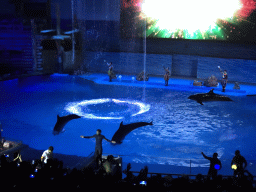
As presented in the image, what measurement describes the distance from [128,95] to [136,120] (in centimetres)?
569

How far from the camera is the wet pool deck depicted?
22.0 m

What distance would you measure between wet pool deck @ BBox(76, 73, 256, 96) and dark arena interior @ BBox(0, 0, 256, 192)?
0.15m

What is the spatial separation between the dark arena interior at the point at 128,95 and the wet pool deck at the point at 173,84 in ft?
0.50

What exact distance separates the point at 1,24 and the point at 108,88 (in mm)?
13206

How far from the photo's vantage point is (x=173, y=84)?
24.0 m

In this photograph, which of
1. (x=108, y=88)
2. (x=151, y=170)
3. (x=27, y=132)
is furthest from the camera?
(x=108, y=88)

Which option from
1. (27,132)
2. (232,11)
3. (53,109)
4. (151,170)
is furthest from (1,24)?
(151,170)

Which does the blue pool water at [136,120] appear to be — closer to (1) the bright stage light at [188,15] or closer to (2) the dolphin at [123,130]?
(2) the dolphin at [123,130]

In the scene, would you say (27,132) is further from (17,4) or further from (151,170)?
(17,4)

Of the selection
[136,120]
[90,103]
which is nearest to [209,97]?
[136,120]

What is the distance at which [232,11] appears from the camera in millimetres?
24828

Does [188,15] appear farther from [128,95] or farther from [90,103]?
[90,103]

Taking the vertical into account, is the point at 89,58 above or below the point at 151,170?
above

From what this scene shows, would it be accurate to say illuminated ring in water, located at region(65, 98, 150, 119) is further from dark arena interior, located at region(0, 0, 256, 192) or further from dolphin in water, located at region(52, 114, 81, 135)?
dolphin in water, located at region(52, 114, 81, 135)
